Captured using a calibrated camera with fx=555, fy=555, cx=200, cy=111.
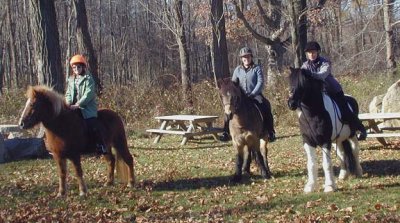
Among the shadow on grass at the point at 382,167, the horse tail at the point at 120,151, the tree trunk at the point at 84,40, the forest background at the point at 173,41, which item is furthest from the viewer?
the tree trunk at the point at 84,40

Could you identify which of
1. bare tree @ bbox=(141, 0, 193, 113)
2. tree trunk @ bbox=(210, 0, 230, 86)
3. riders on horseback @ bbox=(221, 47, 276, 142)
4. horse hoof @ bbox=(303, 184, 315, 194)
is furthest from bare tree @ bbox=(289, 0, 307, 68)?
horse hoof @ bbox=(303, 184, 315, 194)

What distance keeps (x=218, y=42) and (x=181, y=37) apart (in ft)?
12.4

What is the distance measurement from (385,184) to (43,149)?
8.60 meters

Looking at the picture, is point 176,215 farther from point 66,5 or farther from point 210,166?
point 66,5

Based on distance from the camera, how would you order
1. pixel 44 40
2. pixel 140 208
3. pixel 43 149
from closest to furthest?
pixel 140 208, pixel 43 149, pixel 44 40

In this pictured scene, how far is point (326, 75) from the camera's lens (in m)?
8.70

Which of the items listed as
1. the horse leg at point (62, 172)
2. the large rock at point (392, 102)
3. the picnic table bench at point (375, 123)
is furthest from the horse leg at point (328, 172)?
the large rock at point (392, 102)

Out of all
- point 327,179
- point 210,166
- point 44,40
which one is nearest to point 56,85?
point 44,40

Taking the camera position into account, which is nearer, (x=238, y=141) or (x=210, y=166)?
(x=238, y=141)

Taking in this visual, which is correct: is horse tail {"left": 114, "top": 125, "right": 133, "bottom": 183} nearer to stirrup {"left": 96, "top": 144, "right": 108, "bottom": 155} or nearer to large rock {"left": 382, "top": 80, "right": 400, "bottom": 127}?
stirrup {"left": 96, "top": 144, "right": 108, "bottom": 155}

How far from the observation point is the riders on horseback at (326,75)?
8732 mm

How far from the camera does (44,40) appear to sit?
14.8 meters

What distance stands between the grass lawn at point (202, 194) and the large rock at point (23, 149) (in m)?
0.47

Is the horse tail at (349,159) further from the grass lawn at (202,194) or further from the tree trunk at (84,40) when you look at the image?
the tree trunk at (84,40)
